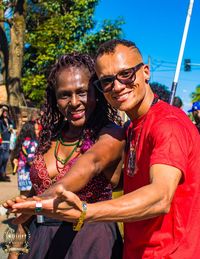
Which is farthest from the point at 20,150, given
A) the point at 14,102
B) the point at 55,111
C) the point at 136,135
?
the point at 14,102

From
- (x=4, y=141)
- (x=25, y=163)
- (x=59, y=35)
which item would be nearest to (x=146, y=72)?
(x=25, y=163)

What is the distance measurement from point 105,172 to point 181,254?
49 centimetres

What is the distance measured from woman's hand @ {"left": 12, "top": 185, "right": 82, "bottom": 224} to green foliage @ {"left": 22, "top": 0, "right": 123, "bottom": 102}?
17.5 meters

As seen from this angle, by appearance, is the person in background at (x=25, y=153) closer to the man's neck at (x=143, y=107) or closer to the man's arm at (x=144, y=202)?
the man's neck at (x=143, y=107)

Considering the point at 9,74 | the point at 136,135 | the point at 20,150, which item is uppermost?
the point at 9,74

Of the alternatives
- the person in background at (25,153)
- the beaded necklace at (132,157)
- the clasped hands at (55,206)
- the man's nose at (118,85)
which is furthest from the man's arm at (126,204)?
the person in background at (25,153)

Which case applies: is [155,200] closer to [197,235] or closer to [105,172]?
[197,235]

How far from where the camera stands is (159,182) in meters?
1.41

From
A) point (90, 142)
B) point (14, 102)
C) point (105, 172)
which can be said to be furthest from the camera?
point (14, 102)

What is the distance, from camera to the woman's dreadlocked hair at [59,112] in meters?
2.14

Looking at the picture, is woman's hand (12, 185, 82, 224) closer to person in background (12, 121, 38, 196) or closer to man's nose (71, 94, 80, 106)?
man's nose (71, 94, 80, 106)

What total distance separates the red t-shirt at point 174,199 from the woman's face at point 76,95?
1.42 ft

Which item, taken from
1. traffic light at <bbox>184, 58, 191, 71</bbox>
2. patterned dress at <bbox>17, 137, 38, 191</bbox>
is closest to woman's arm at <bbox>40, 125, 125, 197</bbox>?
patterned dress at <bbox>17, 137, 38, 191</bbox>

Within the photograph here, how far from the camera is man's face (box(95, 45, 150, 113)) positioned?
171 centimetres
